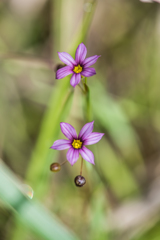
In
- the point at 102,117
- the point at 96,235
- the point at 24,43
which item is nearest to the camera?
the point at 96,235

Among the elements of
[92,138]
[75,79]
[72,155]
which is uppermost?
[75,79]

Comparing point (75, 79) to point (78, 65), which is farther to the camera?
point (78, 65)

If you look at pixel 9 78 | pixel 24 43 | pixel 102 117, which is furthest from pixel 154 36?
pixel 9 78

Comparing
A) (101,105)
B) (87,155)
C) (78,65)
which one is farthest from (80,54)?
(101,105)

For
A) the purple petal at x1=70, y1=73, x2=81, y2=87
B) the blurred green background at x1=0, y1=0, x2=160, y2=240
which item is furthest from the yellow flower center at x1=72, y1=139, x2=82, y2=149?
the blurred green background at x1=0, y1=0, x2=160, y2=240

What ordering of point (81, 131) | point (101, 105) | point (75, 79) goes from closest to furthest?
point (75, 79) → point (81, 131) → point (101, 105)

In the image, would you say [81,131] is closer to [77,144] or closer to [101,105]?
[77,144]

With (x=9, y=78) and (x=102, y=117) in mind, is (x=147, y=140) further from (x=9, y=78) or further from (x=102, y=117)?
(x=9, y=78)

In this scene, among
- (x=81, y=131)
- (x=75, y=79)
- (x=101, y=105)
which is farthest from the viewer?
(x=101, y=105)
